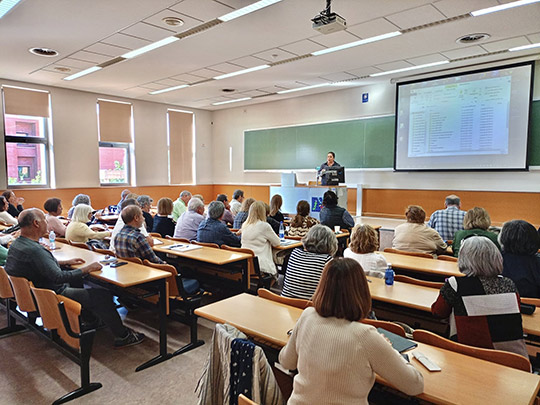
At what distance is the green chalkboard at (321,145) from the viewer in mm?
9133

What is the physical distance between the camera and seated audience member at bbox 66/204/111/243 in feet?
15.6

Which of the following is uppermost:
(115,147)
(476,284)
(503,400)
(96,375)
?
(115,147)

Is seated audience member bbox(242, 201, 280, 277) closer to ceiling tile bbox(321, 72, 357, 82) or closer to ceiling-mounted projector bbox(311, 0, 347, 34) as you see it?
ceiling-mounted projector bbox(311, 0, 347, 34)

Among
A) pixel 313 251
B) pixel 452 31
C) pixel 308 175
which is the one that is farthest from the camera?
pixel 308 175

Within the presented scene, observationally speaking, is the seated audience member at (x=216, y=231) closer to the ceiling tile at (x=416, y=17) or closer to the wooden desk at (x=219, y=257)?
the wooden desk at (x=219, y=257)

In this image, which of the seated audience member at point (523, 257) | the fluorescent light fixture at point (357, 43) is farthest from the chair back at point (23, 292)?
the fluorescent light fixture at point (357, 43)

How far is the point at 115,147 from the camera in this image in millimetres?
10727

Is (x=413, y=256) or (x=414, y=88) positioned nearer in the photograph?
(x=413, y=256)

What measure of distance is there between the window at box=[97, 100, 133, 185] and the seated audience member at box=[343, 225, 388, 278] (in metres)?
9.16

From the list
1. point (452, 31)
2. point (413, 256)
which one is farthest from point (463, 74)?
point (413, 256)

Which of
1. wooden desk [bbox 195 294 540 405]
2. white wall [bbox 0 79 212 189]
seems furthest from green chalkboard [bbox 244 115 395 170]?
wooden desk [bbox 195 294 540 405]

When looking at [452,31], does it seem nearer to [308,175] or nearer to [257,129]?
[308,175]

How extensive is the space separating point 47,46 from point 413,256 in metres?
6.64

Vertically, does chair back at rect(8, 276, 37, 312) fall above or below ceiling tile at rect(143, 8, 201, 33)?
below
